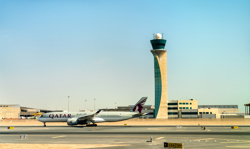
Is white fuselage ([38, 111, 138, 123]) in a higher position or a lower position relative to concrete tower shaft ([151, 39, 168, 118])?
lower

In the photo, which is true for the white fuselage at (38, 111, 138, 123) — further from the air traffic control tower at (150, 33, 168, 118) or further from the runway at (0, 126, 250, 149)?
the air traffic control tower at (150, 33, 168, 118)

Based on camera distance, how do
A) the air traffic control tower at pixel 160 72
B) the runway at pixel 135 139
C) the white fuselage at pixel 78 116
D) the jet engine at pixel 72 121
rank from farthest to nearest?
1. the air traffic control tower at pixel 160 72
2. the white fuselage at pixel 78 116
3. the jet engine at pixel 72 121
4. the runway at pixel 135 139

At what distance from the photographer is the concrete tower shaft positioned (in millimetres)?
147375

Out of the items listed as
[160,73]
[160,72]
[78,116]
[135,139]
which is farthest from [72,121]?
[160,72]

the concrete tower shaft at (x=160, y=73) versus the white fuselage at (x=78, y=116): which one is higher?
the concrete tower shaft at (x=160, y=73)

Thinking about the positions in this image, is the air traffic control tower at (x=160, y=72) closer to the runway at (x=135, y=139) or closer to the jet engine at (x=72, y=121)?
the jet engine at (x=72, y=121)

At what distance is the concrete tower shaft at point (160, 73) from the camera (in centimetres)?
14738

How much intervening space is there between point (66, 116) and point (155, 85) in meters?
73.7

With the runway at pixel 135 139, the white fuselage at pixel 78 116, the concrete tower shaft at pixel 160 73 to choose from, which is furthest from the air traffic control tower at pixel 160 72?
the runway at pixel 135 139

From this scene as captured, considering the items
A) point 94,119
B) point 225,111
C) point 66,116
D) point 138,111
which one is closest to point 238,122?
point 138,111

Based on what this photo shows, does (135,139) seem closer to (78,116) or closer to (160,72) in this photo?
(78,116)

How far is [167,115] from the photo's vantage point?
152 m

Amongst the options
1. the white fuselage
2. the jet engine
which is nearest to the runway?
the jet engine

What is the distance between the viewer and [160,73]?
147 meters
